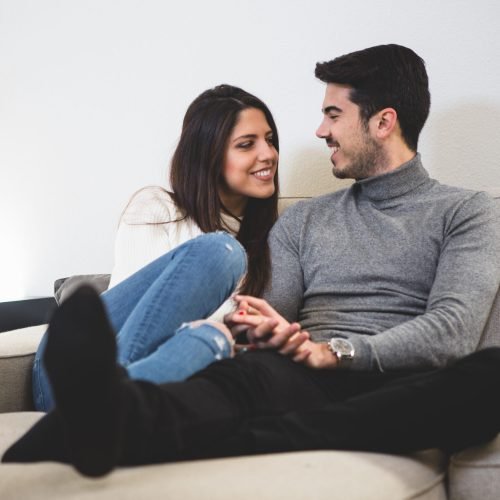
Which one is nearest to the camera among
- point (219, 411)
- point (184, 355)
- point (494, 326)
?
point (219, 411)

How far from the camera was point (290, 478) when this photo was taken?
2.70ft

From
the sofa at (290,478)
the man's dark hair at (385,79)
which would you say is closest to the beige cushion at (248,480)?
the sofa at (290,478)

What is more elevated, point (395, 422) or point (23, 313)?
point (395, 422)

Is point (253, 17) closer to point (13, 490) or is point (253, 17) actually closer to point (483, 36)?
point (483, 36)

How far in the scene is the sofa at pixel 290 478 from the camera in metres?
0.80

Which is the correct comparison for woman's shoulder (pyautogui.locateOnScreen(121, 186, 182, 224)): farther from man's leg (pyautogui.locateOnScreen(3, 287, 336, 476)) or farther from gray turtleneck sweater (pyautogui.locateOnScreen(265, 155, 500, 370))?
man's leg (pyautogui.locateOnScreen(3, 287, 336, 476))

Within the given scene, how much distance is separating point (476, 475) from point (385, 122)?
2.88ft

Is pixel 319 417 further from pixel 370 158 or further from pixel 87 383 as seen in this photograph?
pixel 370 158

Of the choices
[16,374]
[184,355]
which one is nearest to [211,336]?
[184,355]

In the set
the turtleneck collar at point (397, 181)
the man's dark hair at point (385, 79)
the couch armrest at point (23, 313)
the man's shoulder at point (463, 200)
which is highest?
the man's dark hair at point (385, 79)

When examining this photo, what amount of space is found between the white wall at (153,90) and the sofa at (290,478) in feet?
3.07

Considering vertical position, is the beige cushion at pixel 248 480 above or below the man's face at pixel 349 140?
A: below

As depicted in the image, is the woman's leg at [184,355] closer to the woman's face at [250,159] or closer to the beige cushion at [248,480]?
the beige cushion at [248,480]

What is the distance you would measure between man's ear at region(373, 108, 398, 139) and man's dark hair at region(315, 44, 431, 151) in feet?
0.04
